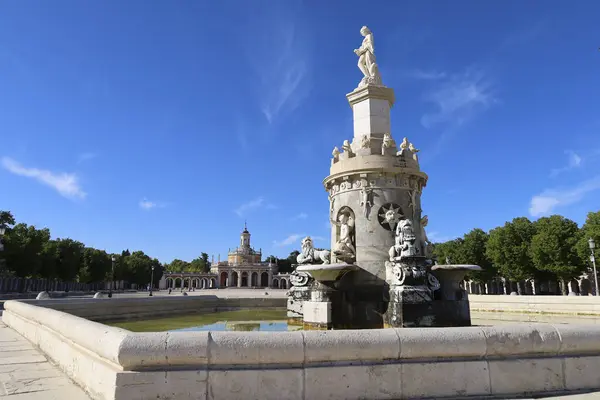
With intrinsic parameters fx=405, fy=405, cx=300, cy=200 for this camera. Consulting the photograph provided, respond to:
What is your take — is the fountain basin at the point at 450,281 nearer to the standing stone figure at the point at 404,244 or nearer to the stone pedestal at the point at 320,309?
the standing stone figure at the point at 404,244

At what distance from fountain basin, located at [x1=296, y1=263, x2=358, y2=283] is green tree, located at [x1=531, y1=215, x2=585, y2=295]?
44200mm

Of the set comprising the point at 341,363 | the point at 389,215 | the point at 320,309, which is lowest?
the point at 341,363

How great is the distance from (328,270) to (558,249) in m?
46.0

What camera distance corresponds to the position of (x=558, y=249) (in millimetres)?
46562

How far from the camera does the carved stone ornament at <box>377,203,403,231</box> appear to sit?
39.3ft

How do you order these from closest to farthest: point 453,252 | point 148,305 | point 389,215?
point 389,215, point 148,305, point 453,252

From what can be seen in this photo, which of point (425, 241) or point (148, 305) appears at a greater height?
point (425, 241)

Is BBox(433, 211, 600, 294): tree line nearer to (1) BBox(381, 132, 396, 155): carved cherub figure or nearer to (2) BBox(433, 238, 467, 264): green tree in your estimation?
(2) BBox(433, 238, 467, 264): green tree

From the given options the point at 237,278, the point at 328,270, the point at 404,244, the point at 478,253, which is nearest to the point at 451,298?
the point at 404,244

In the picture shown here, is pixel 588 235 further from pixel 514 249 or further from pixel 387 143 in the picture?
pixel 387 143

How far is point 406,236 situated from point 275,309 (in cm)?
1299

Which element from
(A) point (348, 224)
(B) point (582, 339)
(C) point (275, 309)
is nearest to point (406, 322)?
(A) point (348, 224)

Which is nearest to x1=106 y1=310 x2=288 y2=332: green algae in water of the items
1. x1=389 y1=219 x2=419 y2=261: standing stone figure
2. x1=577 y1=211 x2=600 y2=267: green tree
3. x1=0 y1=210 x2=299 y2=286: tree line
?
x1=389 y1=219 x2=419 y2=261: standing stone figure

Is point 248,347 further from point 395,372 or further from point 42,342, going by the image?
point 42,342
